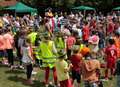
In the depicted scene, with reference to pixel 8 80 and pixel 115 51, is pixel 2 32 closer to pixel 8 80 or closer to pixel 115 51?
pixel 8 80

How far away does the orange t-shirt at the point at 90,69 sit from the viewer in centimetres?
1246

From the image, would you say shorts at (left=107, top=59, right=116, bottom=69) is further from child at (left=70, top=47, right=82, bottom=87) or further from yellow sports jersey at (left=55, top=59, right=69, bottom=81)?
yellow sports jersey at (left=55, top=59, right=69, bottom=81)

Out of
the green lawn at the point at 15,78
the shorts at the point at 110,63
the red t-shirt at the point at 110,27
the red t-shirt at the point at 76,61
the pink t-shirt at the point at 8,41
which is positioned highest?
the red t-shirt at the point at 76,61

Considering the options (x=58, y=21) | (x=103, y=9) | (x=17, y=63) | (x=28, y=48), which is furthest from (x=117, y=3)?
(x=28, y=48)

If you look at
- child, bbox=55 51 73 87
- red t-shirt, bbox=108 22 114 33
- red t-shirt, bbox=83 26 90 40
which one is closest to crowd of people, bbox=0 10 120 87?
child, bbox=55 51 73 87

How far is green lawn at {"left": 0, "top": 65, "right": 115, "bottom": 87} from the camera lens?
15797 mm

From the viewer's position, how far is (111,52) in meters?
16.2

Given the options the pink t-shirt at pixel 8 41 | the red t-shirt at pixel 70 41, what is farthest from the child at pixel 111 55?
the pink t-shirt at pixel 8 41

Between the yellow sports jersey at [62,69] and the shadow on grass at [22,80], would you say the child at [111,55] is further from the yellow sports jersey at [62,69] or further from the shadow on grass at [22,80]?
the yellow sports jersey at [62,69]

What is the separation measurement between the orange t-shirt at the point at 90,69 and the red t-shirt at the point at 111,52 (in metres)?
3.48

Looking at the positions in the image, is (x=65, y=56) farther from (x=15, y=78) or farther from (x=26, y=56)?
(x=15, y=78)

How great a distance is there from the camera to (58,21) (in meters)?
32.5

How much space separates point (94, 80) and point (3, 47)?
6.92m

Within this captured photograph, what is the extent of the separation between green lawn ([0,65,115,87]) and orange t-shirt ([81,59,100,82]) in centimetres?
332
